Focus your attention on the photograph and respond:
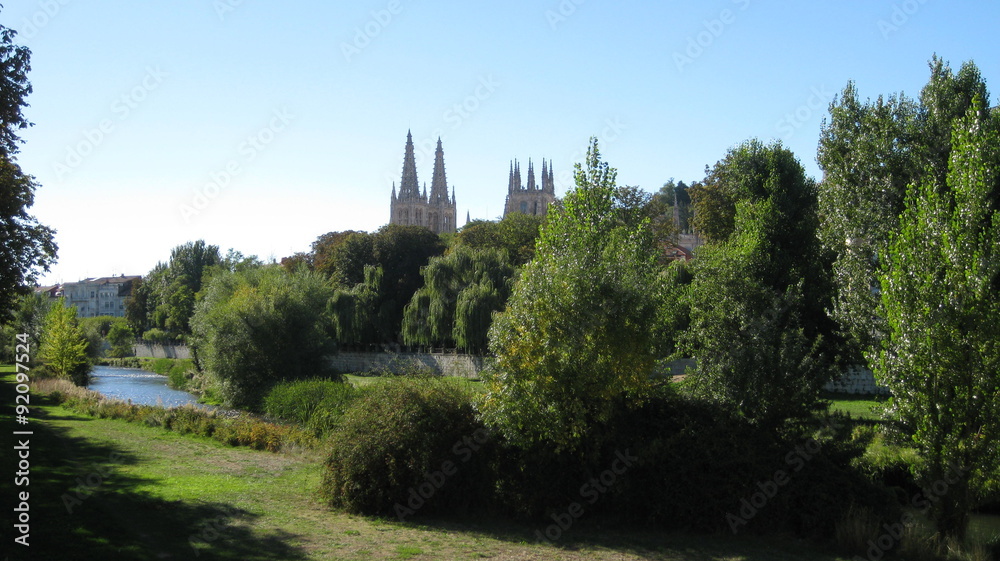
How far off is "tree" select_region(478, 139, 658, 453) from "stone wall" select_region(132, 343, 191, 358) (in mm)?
77316

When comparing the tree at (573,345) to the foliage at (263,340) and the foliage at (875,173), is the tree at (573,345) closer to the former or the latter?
the foliage at (875,173)

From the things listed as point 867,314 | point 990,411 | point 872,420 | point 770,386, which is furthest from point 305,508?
point 872,420

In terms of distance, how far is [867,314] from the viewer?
1844cm

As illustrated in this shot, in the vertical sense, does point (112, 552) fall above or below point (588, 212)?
below

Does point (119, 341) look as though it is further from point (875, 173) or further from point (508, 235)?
point (875, 173)

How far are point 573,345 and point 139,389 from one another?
45.2 metres

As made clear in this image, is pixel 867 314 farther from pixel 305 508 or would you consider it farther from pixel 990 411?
pixel 305 508

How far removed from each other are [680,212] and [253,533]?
138 m

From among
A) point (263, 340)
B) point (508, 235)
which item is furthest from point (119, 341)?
point (263, 340)

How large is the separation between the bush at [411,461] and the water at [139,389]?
2592cm

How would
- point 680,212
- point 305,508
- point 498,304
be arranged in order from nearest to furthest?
point 305,508 < point 498,304 < point 680,212

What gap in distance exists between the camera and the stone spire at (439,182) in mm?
151000

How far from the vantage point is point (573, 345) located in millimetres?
13125

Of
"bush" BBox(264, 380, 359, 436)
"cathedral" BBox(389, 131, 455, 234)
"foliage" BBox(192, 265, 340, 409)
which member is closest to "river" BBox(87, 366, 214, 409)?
"foliage" BBox(192, 265, 340, 409)
